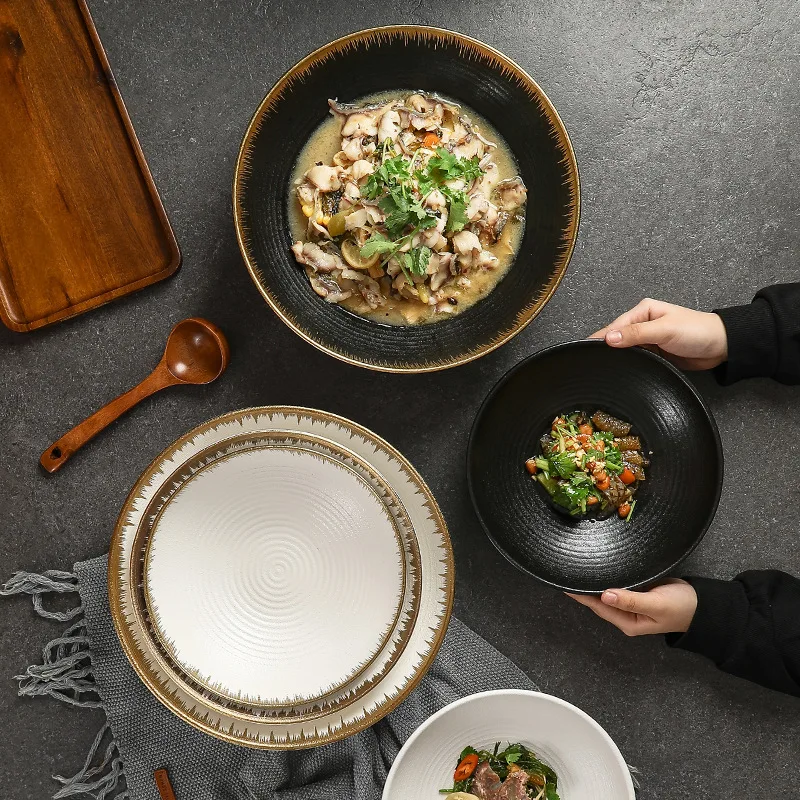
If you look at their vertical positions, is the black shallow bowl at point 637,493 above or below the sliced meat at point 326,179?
below

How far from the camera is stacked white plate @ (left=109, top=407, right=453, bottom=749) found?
1591mm

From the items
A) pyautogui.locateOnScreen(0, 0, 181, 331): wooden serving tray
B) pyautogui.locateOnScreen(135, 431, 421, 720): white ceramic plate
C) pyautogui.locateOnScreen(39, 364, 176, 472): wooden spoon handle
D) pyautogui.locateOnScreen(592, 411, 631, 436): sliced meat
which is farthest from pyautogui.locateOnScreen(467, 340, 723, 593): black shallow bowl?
pyautogui.locateOnScreen(0, 0, 181, 331): wooden serving tray

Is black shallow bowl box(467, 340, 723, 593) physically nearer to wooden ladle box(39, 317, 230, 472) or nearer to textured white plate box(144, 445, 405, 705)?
textured white plate box(144, 445, 405, 705)

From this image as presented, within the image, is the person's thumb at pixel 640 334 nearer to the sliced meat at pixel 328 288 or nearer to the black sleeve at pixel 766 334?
the black sleeve at pixel 766 334

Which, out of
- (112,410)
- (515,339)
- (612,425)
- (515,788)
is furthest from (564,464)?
(112,410)

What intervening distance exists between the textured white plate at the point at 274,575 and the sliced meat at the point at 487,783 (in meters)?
0.47

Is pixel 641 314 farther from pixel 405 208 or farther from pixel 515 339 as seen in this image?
pixel 405 208

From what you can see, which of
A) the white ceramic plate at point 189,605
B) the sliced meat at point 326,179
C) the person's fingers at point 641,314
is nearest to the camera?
the white ceramic plate at point 189,605

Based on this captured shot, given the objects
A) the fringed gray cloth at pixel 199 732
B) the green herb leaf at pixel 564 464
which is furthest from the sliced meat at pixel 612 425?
the fringed gray cloth at pixel 199 732

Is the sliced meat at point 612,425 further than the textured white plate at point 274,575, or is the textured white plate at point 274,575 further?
the sliced meat at point 612,425

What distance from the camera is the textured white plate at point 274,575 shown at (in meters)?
1.62

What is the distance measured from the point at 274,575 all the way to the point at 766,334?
→ 143 centimetres

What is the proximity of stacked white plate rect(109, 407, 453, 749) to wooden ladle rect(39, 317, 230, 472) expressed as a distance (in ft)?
1.11

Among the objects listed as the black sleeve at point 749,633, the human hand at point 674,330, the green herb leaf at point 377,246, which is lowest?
the black sleeve at point 749,633
